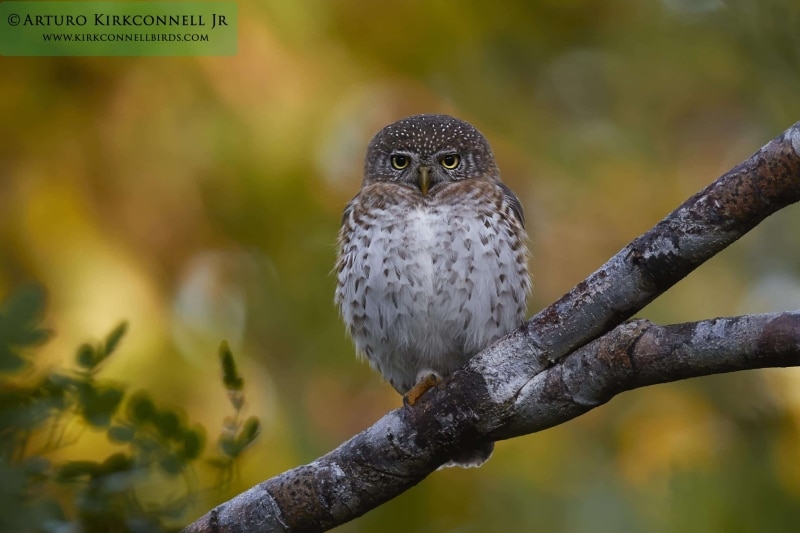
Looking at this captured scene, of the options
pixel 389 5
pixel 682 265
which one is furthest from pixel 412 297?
pixel 389 5

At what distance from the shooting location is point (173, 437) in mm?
2072

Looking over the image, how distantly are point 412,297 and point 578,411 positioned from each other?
4.03 ft

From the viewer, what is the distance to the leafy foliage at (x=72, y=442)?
1575mm

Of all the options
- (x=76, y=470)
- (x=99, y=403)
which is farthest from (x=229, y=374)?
(x=76, y=470)

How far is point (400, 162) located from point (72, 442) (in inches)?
107

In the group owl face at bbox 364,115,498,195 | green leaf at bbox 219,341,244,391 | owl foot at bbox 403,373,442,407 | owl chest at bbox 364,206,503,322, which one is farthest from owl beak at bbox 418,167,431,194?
green leaf at bbox 219,341,244,391

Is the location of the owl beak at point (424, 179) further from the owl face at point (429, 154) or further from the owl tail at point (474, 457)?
the owl tail at point (474, 457)

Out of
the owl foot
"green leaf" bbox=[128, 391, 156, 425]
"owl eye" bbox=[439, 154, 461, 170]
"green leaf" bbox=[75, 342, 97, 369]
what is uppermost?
"owl eye" bbox=[439, 154, 461, 170]

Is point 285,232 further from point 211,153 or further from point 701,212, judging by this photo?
point 701,212

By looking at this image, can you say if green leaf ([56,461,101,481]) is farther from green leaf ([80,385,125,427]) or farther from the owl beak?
the owl beak

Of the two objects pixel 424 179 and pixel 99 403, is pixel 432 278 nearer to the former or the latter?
pixel 424 179

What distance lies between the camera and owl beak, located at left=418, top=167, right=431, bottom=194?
421 centimetres

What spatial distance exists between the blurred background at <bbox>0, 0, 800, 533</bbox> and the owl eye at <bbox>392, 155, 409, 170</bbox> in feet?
3.22

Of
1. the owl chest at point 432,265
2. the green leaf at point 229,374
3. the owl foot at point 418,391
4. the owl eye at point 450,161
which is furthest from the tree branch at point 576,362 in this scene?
the owl eye at point 450,161
